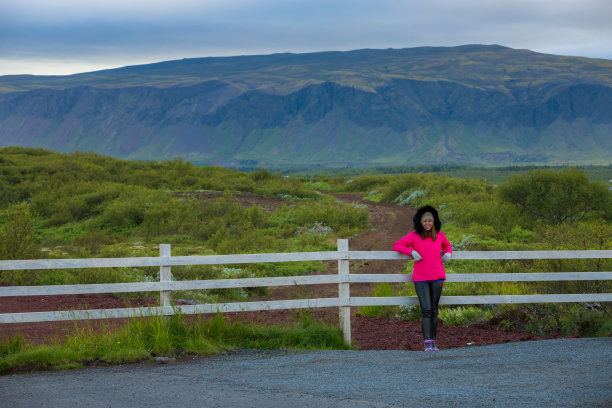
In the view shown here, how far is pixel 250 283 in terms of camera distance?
8.74 m

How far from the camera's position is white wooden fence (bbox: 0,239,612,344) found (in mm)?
8219

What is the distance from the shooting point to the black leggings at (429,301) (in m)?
8.93

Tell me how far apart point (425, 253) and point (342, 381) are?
2528mm

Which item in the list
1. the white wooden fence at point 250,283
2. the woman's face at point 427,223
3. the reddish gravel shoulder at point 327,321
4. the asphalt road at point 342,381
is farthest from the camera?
the reddish gravel shoulder at point 327,321

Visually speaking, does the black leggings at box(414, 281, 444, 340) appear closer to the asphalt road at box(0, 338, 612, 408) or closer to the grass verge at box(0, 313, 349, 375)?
the asphalt road at box(0, 338, 612, 408)

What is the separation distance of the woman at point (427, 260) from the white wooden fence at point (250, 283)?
0.20 metres

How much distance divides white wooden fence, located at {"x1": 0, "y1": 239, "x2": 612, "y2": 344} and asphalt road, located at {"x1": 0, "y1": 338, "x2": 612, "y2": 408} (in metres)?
0.69

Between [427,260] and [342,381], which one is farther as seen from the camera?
[427,260]

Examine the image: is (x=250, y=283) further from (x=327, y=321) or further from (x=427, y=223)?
(x=327, y=321)

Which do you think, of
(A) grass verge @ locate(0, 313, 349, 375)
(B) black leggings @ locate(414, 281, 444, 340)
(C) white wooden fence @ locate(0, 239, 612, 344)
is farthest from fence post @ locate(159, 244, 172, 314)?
(B) black leggings @ locate(414, 281, 444, 340)

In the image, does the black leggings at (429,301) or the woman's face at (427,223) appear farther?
the black leggings at (429,301)

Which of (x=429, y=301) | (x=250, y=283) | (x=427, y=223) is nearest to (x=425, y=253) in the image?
(x=427, y=223)

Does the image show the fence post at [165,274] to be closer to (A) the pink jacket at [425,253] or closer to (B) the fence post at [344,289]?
(B) the fence post at [344,289]

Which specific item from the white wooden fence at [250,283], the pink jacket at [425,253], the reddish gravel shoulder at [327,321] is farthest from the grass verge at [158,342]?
the pink jacket at [425,253]
